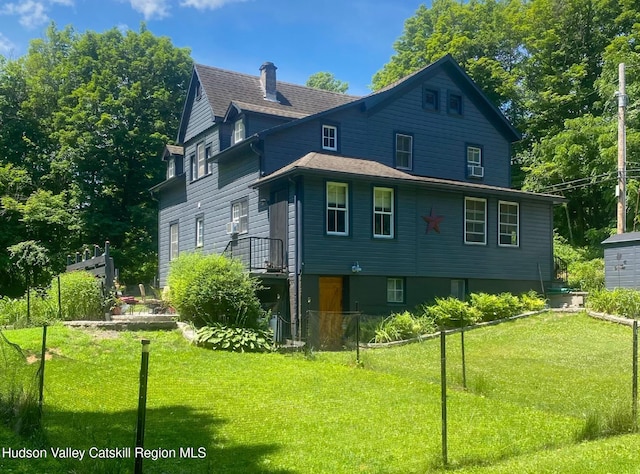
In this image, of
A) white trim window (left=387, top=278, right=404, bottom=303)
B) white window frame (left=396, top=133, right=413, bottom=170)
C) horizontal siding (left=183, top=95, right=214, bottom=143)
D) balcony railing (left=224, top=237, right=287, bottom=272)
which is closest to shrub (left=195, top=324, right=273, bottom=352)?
balcony railing (left=224, top=237, right=287, bottom=272)

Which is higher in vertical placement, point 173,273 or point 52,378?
point 173,273

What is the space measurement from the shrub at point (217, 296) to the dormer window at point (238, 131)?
23.9 ft

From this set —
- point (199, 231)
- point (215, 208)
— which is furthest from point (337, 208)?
point (199, 231)

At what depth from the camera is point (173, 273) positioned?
17094 millimetres

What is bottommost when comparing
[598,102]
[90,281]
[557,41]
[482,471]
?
[482,471]

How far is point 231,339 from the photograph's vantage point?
14.3m

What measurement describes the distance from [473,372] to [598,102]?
26.1 meters

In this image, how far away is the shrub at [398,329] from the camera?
16672 mm

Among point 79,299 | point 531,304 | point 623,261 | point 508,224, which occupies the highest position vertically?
point 508,224

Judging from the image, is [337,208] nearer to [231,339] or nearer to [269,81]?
[231,339]

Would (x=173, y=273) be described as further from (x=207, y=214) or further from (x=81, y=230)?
(x=81, y=230)

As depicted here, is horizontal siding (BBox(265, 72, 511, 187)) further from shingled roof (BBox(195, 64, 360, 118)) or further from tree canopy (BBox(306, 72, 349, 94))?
tree canopy (BBox(306, 72, 349, 94))

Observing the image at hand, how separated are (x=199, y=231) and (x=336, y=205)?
829cm

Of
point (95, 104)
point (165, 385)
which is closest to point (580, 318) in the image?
point (165, 385)
